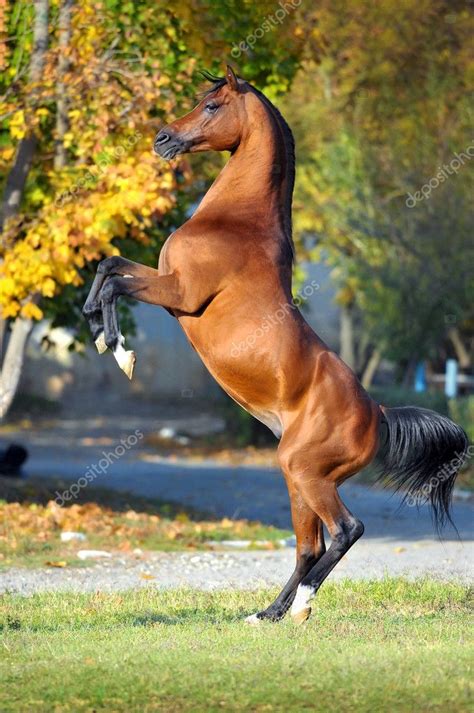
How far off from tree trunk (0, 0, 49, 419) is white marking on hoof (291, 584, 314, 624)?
6.21 meters

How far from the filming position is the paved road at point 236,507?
33.4 feet

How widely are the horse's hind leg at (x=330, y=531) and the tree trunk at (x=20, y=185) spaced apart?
6206mm

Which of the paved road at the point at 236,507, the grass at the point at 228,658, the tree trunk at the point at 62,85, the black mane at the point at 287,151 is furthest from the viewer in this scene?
the tree trunk at the point at 62,85

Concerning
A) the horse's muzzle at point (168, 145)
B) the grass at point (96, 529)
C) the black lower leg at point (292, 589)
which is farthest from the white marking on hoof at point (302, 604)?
the grass at point (96, 529)

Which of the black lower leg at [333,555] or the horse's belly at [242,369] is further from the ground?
the horse's belly at [242,369]

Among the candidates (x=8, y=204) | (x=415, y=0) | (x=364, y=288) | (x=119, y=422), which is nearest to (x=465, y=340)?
(x=364, y=288)

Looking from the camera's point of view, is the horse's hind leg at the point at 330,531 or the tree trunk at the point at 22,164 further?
the tree trunk at the point at 22,164

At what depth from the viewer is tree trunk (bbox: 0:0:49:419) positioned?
1218 cm

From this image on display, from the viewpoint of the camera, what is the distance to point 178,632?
660cm

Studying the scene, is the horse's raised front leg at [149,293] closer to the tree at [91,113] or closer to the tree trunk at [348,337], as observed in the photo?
the tree at [91,113]

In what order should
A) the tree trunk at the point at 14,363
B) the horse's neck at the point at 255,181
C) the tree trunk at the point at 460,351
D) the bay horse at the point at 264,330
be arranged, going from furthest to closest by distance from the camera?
the tree trunk at the point at 460,351
the tree trunk at the point at 14,363
the horse's neck at the point at 255,181
the bay horse at the point at 264,330

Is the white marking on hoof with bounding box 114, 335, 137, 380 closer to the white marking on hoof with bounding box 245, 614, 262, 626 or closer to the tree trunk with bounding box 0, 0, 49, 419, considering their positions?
the white marking on hoof with bounding box 245, 614, 262, 626

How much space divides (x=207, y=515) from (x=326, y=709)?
9.54m

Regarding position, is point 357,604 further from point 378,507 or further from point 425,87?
point 425,87
